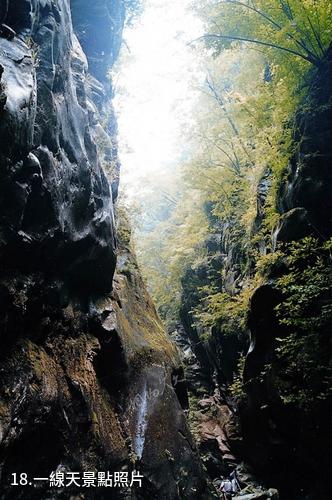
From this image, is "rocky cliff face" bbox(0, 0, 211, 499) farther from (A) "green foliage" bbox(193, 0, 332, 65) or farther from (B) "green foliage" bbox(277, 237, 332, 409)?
(A) "green foliage" bbox(193, 0, 332, 65)

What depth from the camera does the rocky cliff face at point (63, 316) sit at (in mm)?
4641

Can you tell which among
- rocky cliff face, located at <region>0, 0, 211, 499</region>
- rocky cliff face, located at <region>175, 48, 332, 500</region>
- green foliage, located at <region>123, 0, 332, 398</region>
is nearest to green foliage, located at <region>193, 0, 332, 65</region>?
green foliage, located at <region>123, 0, 332, 398</region>

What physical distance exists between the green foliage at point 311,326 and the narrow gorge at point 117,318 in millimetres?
42

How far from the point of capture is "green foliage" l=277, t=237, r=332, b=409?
6.95 m

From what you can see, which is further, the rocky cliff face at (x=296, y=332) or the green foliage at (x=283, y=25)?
the green foliage at (x=283, y=25)

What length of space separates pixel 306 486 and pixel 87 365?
6.63 meters

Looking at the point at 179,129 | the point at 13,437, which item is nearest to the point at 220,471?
the point at 13,437

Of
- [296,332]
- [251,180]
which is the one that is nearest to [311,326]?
[296,332]

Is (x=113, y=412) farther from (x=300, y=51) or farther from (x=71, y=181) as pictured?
(x=300, y=51)

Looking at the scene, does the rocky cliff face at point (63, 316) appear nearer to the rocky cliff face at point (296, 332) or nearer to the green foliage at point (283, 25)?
the rocky cliff face at point (296, 332)

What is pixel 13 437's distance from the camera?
175 inches

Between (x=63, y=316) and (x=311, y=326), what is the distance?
16.4 feet

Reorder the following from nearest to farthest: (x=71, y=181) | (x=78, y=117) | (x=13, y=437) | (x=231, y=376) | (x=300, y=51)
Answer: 1. (x=13, y=437)
2. (x=71, y=181)
3. (x=78, y=117)
4. (x=300, y=51)
5. (x=231, y=376)

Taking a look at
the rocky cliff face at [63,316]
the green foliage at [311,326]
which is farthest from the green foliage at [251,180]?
the rocky cliff face at [63,316]
